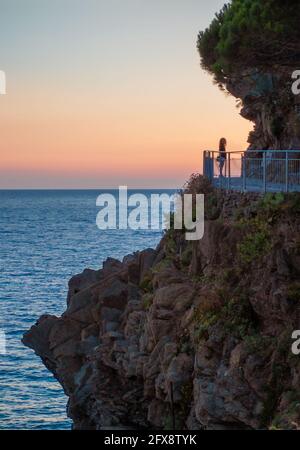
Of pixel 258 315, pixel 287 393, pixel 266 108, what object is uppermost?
pixel 266 108

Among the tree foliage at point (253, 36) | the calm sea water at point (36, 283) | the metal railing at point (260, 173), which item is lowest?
the calm sea water at point (36, 283)

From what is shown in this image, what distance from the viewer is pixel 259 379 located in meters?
18.9

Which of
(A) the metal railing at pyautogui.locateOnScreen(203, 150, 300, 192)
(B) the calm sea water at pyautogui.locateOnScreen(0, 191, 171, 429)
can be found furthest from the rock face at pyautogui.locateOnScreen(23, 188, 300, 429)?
(B) the calm sea water at pyautogui.locateOnScreen(0, 191, 171, 429)

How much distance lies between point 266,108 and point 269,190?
11.2 meters

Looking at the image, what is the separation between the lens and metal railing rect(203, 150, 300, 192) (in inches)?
960

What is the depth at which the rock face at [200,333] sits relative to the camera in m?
19.2

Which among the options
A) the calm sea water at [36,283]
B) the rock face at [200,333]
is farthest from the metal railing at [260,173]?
the calm sea water at [36,283]

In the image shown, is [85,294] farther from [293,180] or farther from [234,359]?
[234,359]

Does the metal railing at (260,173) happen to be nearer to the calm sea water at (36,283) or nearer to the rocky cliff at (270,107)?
the rocky cliff at (270,107)

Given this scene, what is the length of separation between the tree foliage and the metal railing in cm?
335

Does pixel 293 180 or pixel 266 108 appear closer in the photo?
pixel 293 180

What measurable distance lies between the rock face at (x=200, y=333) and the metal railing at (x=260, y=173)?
0.63 m

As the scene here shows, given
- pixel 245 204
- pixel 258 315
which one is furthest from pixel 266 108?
pixel 258 315

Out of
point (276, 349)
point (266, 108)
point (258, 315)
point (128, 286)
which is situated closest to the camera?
point (276, 349)
